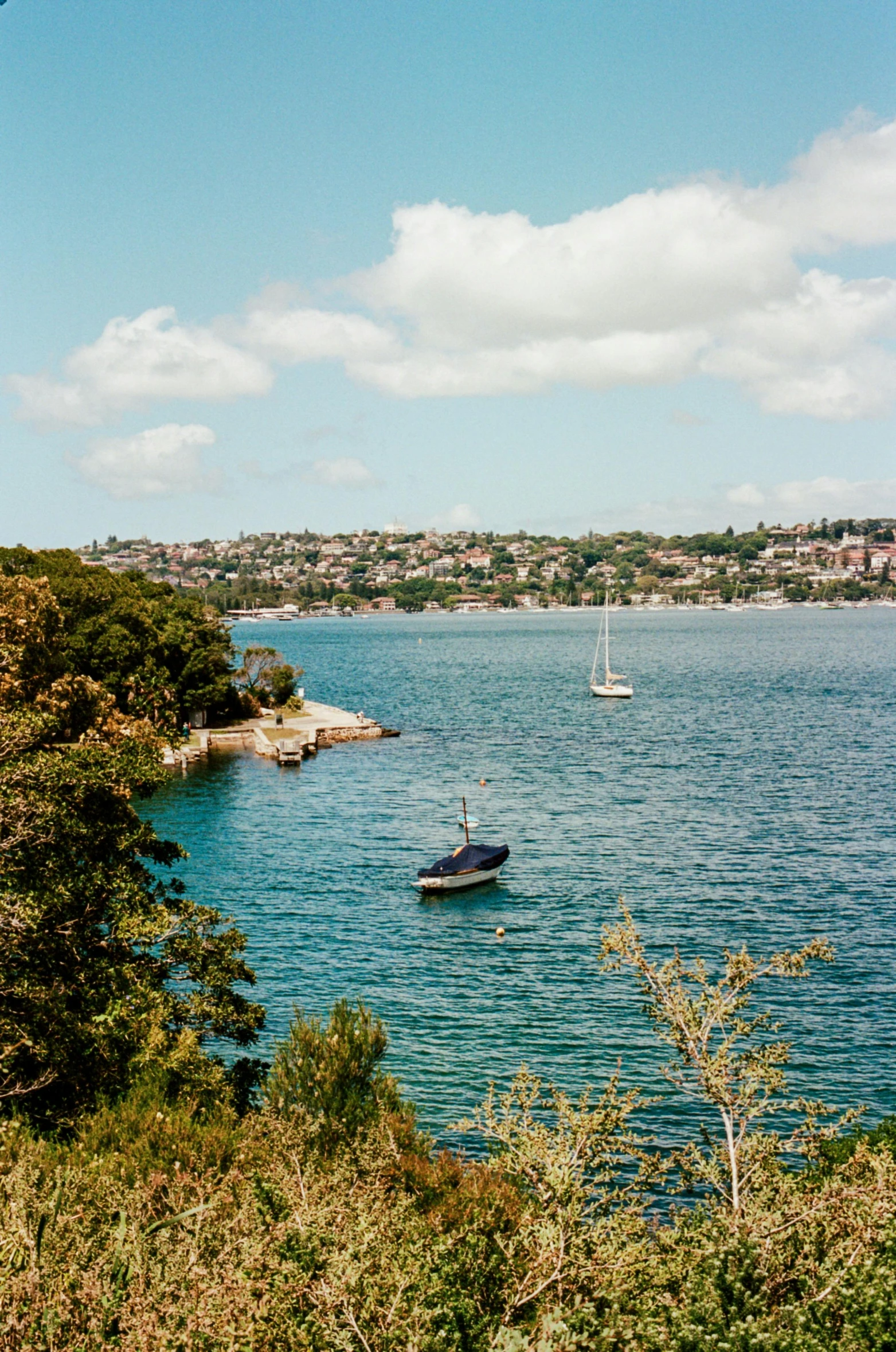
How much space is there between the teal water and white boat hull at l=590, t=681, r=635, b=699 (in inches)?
446

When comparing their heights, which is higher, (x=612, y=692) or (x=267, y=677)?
(x=267, y=677)

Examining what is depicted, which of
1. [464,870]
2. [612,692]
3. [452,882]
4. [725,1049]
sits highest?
[725,1049]

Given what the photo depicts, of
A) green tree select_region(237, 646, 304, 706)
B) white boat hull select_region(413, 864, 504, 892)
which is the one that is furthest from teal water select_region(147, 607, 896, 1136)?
green tree select_region(237, 646, 304, 706)

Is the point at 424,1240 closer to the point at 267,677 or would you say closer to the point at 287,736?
the point at 287,736

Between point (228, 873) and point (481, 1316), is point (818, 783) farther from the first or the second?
point (481, 1316)

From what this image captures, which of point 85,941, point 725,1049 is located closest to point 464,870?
point 85,941

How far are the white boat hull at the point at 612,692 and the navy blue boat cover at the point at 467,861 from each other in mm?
62258

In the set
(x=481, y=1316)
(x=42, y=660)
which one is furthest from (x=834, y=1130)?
(x=42, y=660)

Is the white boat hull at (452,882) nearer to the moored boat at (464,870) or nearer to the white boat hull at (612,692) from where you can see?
the moored boat at (464,870)

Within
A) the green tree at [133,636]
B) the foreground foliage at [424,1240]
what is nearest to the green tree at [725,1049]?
the foreground foliage at [424,1240]

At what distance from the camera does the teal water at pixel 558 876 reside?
1110 inches

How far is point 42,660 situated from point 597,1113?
19.1 m

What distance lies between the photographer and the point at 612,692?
344 feet

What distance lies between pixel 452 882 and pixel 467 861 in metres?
1.33
